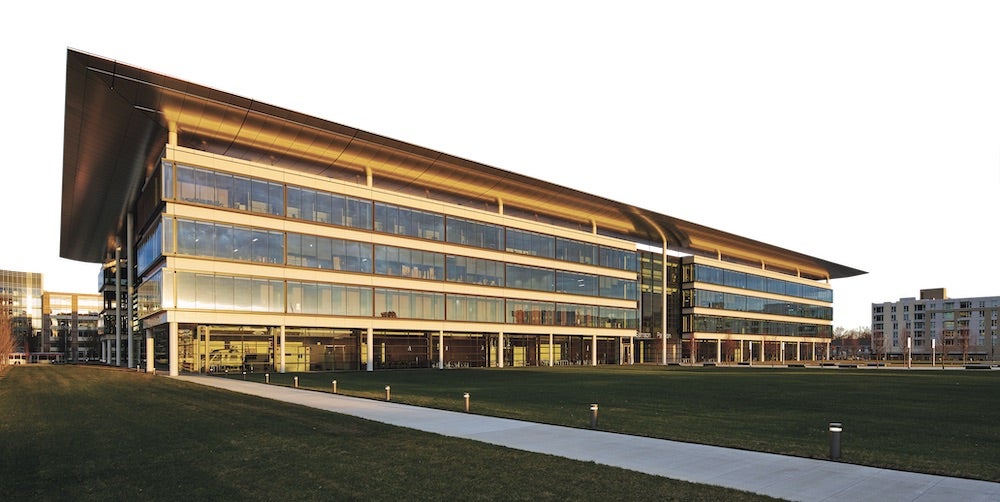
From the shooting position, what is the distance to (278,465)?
11383 millimetres

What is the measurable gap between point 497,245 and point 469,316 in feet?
27.5

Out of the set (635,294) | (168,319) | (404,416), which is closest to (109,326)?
(168,319)

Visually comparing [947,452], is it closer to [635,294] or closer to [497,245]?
[497,245]

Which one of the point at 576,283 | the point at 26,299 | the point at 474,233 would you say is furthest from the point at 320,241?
the point at 26,299

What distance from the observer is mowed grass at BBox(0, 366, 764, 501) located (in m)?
9.37

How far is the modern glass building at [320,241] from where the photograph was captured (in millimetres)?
44500

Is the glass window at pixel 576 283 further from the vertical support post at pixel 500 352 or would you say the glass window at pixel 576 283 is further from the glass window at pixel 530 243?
the vertical support post at pixel 500 352

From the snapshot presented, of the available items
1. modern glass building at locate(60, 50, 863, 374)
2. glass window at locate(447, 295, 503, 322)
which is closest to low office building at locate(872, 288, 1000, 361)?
modern glass building at locate(60, 50, 863, 374)

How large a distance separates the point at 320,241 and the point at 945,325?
202m

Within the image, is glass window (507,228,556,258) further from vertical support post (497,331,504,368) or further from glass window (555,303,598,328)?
vertical support post (497,331,504,368)

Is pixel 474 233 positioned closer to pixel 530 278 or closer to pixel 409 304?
pixel 530 278

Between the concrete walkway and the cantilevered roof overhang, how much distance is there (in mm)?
33810

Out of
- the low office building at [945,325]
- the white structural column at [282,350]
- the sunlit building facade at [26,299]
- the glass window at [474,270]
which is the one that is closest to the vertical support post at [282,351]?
the white structural column at [282,350]

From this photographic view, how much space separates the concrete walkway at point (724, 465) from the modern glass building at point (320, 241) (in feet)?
111
